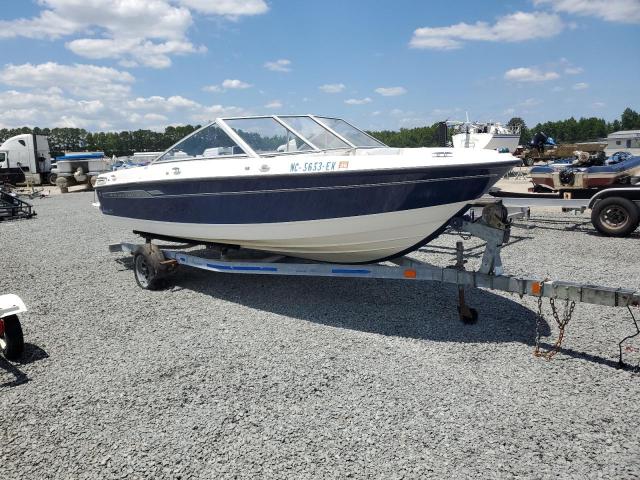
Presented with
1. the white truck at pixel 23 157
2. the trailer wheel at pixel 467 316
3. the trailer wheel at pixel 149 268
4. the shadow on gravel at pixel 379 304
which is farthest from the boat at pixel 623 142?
the trailer wheel at pixel 149 268

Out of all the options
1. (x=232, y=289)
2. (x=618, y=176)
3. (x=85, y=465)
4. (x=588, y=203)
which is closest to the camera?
(x=85, y=465)

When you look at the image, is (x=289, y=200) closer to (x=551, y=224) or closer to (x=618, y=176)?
(x=551, y=224)

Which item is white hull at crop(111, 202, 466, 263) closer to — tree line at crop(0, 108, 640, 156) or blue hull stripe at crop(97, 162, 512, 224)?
blue hull stripe at crop(97, 162, 512, 224)

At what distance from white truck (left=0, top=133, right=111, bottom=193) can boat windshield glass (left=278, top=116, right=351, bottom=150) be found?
22.3m

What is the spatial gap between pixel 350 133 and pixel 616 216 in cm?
515

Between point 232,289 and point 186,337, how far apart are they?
1553 millimetres

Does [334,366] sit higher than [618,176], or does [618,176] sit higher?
[618,176]

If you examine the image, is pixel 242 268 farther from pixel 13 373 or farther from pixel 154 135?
pixel 154 135

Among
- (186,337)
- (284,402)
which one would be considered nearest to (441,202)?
(284,402)

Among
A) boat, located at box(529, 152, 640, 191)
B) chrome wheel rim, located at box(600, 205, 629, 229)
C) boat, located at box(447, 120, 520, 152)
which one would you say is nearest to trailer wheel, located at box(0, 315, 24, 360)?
chrome wheel rim, located at box(600, 205, 629, 229)

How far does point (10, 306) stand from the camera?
3.85m

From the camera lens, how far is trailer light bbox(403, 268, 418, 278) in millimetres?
4395

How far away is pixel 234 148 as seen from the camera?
527 centimetres

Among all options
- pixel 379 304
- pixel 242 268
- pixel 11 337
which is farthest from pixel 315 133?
pixel 11 337
